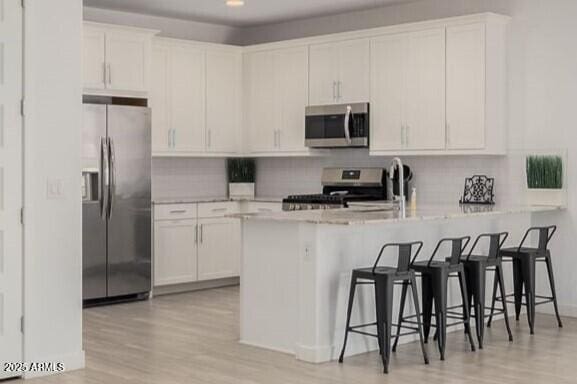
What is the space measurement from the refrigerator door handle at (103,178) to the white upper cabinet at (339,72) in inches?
87.9

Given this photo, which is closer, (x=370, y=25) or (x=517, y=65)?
(x=517, y=65)

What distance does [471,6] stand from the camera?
800 centimetres

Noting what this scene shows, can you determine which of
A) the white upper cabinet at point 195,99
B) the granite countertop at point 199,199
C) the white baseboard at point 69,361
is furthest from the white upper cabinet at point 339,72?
the white baseboard at point 69,361

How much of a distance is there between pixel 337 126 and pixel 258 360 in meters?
3.40

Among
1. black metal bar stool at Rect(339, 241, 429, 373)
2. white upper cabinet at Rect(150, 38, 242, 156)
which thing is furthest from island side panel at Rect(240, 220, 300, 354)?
white upper cabinet at Rect(150, 38, 242, 156)

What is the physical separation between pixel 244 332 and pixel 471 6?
12.4ft

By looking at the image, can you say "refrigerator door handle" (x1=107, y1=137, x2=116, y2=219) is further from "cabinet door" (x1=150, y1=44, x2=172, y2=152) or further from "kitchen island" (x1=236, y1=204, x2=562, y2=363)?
"kitchen island" (x1=236, y1=204, x2=562, y2=363)

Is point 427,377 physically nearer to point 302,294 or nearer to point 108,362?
point 302,294

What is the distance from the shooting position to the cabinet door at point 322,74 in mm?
8648

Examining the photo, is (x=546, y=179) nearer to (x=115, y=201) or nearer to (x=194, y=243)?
(x=194, y=243)

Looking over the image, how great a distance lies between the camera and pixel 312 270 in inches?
223

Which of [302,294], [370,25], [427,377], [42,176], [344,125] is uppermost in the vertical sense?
[370,25]

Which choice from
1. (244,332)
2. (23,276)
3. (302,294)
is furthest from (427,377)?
(23,276)

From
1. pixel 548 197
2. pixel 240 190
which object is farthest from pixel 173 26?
pixel 548 197
